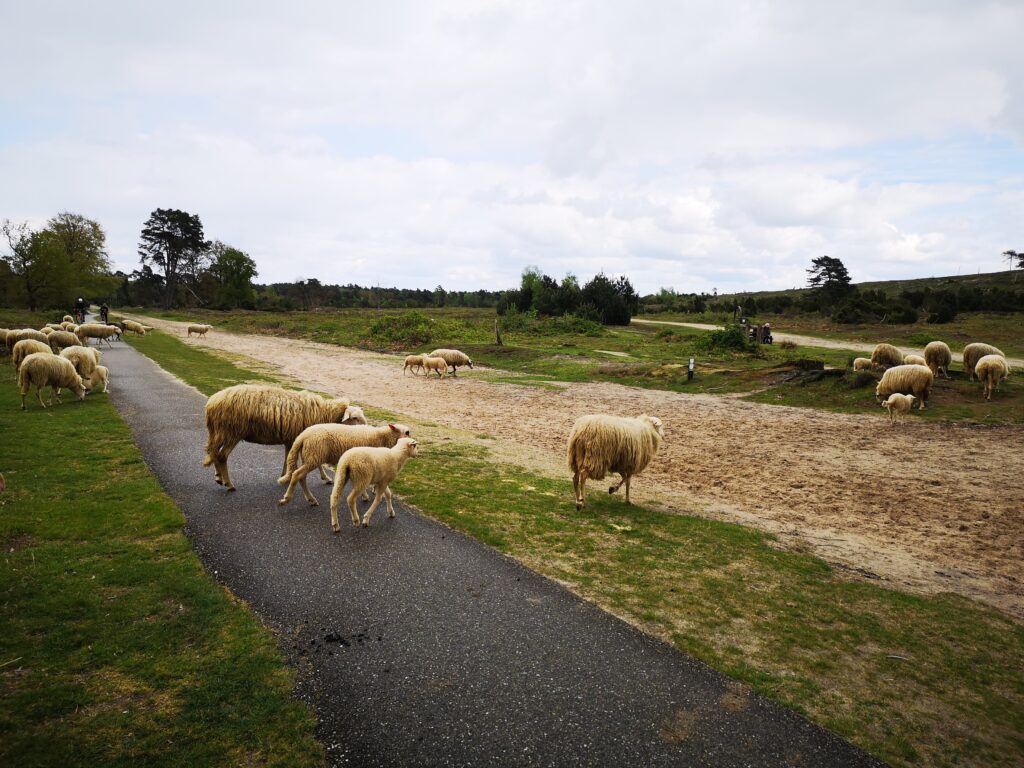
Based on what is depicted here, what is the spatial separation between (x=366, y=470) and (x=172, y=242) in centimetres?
11132

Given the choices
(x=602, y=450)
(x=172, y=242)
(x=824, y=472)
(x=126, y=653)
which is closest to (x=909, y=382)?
(x=824, y=472)

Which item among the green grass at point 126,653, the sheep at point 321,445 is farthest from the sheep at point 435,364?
the green grass at point 126,653

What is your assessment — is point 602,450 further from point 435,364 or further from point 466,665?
point 435,364

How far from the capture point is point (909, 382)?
1905 cm

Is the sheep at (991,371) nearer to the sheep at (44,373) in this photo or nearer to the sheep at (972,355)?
the sheep at (972,355)

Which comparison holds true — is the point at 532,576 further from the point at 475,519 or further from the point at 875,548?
the point at 875,548

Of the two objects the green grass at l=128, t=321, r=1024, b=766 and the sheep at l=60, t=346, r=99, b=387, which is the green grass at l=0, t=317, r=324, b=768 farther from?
the sheep at l=60, t=346, r=99, b=387

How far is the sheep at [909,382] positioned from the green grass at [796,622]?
601 inches

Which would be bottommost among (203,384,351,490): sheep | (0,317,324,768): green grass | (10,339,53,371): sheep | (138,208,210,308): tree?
(0,317,324,768): green grass

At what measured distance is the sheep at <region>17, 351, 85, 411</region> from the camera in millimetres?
14486

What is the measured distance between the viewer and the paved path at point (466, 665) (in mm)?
3887

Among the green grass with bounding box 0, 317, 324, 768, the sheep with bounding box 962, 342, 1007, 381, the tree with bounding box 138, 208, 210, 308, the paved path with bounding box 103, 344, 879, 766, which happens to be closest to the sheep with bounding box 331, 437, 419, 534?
the paved path with bounding box 103, 344, 879, 766

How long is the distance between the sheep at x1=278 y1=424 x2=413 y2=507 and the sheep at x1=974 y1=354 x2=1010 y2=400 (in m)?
22.4

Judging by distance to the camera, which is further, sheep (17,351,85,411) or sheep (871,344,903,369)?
sheep (871,344,903,369)
